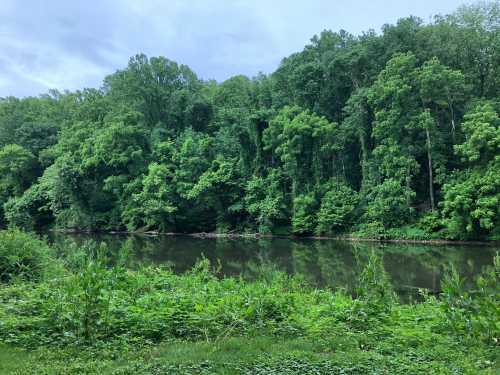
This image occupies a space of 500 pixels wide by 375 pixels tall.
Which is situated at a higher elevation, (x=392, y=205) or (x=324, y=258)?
(x=392, y=205)

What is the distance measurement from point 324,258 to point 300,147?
48.8 ft

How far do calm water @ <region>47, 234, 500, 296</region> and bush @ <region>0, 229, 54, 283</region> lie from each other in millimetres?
3568

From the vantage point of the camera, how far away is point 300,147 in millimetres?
35031

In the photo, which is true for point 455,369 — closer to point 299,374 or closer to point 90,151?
point 299,374

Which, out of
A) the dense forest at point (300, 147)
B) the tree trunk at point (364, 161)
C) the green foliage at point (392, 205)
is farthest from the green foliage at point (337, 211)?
the green foliage at point (392, 205)

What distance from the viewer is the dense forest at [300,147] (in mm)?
29578

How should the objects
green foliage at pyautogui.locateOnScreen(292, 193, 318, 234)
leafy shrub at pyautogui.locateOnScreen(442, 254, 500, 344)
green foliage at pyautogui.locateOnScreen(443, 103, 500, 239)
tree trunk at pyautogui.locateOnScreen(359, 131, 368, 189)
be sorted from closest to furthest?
1. leafy shrub at pyautogui.locateOnScreen(442, 254, 500, 344)
2. green foliage at pyautogui.locateOnScreen(443, 103, 500, 239)
3. green foliage at pyautogui.locateOnScreen(292, 193, 318, 234)
4. tree trunk at pyautogui.locateOnScreen(359, 131, 368, 189)

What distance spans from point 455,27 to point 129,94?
32.9 metres

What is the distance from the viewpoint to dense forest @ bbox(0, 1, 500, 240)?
2958 centimetres

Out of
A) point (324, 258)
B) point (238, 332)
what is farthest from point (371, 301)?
point (324, 258)

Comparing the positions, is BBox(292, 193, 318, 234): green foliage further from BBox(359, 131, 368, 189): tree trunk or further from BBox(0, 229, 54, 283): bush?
BBox(0, 229, 54, 283): bush

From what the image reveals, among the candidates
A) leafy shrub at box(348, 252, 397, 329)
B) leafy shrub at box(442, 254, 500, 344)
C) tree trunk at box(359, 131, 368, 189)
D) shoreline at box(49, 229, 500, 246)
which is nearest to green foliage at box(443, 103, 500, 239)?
shoreline at box(49, 229, 500, 246)

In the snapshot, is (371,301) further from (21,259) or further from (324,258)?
(324,258)

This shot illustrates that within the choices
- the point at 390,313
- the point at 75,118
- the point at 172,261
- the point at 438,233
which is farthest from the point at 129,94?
the point at 390,313
